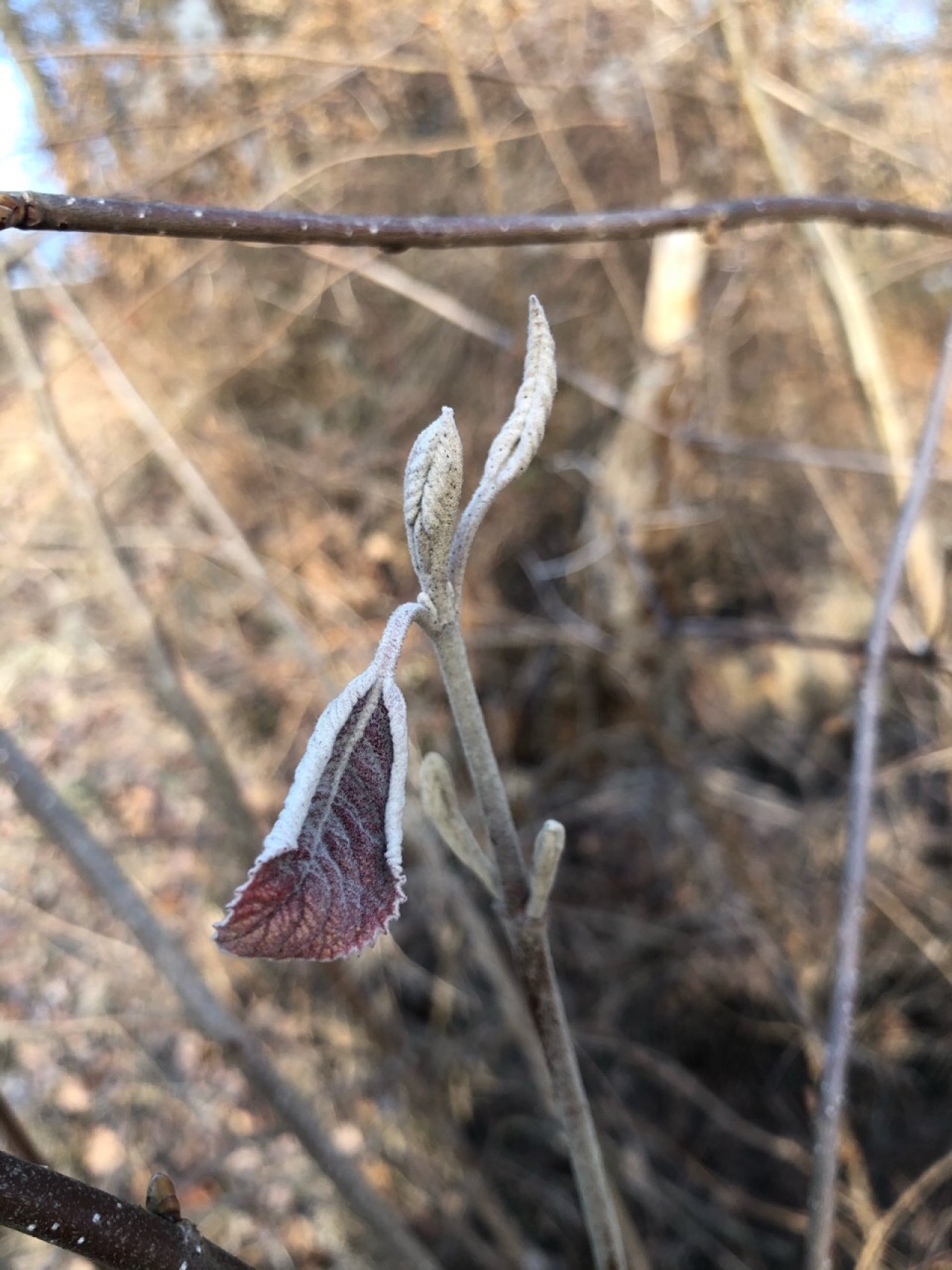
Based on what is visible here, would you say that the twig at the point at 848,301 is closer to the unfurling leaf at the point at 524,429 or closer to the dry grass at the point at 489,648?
the dry grass at the point at 489,648

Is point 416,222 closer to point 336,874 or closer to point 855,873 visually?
point 336,874

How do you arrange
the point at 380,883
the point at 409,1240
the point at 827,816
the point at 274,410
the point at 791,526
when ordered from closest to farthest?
1. the point at 380,883
2. the point at 409,1240
3. the point at 827,816
4. the point at 274,410
5. the point at 791,526

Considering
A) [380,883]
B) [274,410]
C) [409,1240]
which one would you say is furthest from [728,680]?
[380,883]

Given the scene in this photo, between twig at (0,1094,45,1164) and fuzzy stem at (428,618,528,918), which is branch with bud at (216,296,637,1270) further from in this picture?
twig at (0,1094,45,1164)

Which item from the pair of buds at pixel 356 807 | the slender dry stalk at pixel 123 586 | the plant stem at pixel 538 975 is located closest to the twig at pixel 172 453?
the slender dry stalk at pixel 123 586

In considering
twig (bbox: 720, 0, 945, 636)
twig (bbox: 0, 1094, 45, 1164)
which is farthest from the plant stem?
twig (bbox: 720, 0, 945, 636)

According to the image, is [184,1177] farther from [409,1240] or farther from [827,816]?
[827,816]
